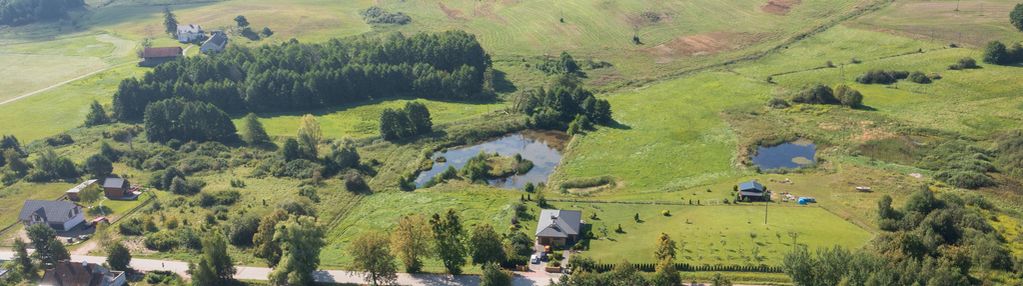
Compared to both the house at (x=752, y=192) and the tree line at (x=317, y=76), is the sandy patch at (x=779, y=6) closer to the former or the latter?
the tree line at (x=317, y=76)

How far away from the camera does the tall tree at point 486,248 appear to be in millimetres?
67750

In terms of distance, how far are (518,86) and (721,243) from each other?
6904 centimetres

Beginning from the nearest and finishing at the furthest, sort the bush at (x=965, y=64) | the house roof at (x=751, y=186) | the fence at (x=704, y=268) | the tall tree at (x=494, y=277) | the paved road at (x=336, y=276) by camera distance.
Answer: the tall tree at (x=494, y=277), the fence at (x=704, y=268), the paved road at (x=336, y=276), the house roof at (x=751, y=186), the bush at (x=965, y=64)

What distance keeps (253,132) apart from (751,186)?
66.8 m

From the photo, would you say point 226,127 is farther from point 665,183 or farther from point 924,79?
point 924,79

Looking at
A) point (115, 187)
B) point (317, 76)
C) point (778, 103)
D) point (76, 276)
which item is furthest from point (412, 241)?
point (778, 103)

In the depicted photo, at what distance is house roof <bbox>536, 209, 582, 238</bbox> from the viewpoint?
72875 mm

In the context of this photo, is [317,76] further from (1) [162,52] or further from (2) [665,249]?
(2) [665,249]

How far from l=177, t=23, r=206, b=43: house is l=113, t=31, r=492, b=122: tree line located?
3161cm

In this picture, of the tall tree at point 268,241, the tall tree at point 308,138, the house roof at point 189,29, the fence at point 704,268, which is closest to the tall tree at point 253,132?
the tall tree at point 308,138

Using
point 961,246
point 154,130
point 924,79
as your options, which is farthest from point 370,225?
point 924,79

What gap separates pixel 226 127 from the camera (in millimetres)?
110375

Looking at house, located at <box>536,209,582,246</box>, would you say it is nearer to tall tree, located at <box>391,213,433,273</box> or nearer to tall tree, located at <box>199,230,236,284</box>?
tall tree, located at <box>391,213,433,273</box>

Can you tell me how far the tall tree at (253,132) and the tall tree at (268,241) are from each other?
34.9 meters
